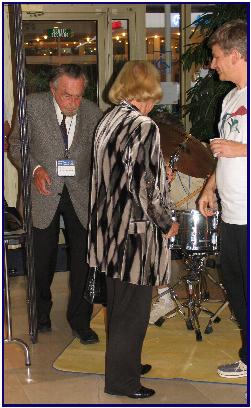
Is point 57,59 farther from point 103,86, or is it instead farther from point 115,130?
point 115,130

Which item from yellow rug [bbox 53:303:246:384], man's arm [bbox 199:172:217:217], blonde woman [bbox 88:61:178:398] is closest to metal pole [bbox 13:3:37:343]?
yellow rug [bbox 53:303:246:384]

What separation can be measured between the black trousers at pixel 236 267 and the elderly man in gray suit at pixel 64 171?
1047mm

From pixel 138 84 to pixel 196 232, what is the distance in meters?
1.18

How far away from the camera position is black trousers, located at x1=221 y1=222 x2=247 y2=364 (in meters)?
2.93

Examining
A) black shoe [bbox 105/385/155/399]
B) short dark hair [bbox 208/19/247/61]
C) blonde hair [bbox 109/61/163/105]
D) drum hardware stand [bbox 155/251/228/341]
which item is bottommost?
black shoe [bbox 105/385/155/399]

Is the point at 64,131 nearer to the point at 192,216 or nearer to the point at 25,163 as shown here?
the point at 25,163

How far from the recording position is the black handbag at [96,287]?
10.4 ft

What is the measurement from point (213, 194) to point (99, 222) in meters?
0.61

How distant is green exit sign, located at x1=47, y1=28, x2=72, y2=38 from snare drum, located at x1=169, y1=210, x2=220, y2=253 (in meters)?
3.59

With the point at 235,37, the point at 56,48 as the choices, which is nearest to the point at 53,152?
the point at 235,37

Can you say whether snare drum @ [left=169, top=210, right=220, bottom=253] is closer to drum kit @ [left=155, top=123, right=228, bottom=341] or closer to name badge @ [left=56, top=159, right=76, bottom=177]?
drum kit @ [left=155, top=123, right=228, bottom=341]

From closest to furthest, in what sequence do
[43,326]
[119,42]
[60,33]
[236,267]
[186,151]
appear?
[236,267], [186,151], [43,326], [60,33], [119,42]

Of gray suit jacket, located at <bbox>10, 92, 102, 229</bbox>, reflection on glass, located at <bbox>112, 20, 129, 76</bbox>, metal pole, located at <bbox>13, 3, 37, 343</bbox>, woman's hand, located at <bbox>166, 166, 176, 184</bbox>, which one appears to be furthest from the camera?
reflection on glass, located at <bbox>112, 20, 129, 76</bbox>

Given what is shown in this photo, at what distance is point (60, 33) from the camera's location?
22.4 ft
